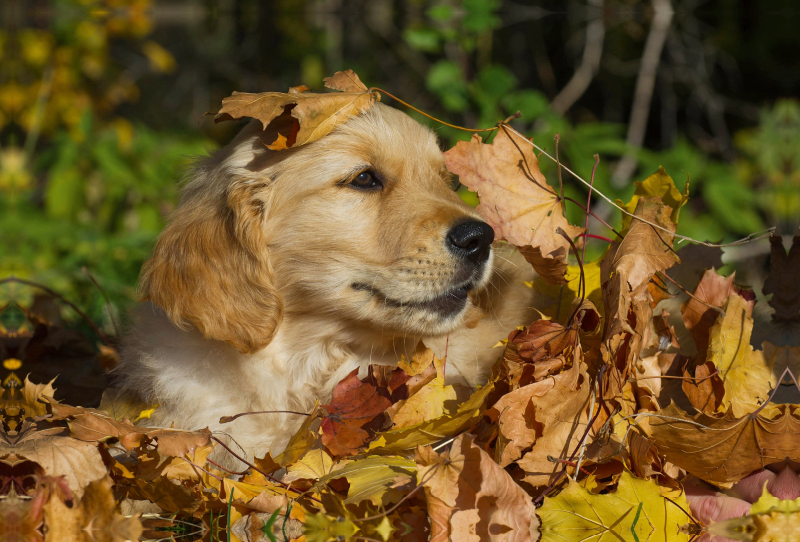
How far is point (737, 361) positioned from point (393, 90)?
206 inches

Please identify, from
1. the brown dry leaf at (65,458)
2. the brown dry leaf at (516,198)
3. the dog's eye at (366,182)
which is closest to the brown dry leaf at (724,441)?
the brown dry leaf at (516,198)

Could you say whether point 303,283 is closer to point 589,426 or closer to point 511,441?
point 511,441

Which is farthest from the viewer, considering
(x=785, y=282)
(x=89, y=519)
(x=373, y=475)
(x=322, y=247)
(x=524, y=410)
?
(x=785, y=282)

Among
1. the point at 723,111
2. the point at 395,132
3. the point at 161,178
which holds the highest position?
the point at 395,132

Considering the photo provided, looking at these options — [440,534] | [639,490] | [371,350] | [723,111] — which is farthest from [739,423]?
[723,111]

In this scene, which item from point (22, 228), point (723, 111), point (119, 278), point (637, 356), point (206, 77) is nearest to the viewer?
point (637, 356)

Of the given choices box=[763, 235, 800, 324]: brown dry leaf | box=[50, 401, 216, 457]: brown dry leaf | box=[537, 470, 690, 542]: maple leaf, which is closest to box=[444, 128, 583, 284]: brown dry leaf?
box=[537, 470, 690, 542]: maple leaf

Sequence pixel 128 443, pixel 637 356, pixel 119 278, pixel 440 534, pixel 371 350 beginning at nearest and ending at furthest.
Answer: pixel 440 534 → pixel 128 443 → pixel 637 356 → pixel 371 350 → pixel 119 278

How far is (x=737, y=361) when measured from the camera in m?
2.03

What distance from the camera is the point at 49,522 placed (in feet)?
5.22

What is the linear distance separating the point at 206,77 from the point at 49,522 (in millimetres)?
7378

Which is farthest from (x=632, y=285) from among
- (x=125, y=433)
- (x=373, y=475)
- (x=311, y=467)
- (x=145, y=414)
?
(x=145, y=414)

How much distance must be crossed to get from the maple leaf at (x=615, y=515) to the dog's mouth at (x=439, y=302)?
0.67 m

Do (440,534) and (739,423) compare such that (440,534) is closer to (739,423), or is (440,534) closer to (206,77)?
(739,423)
